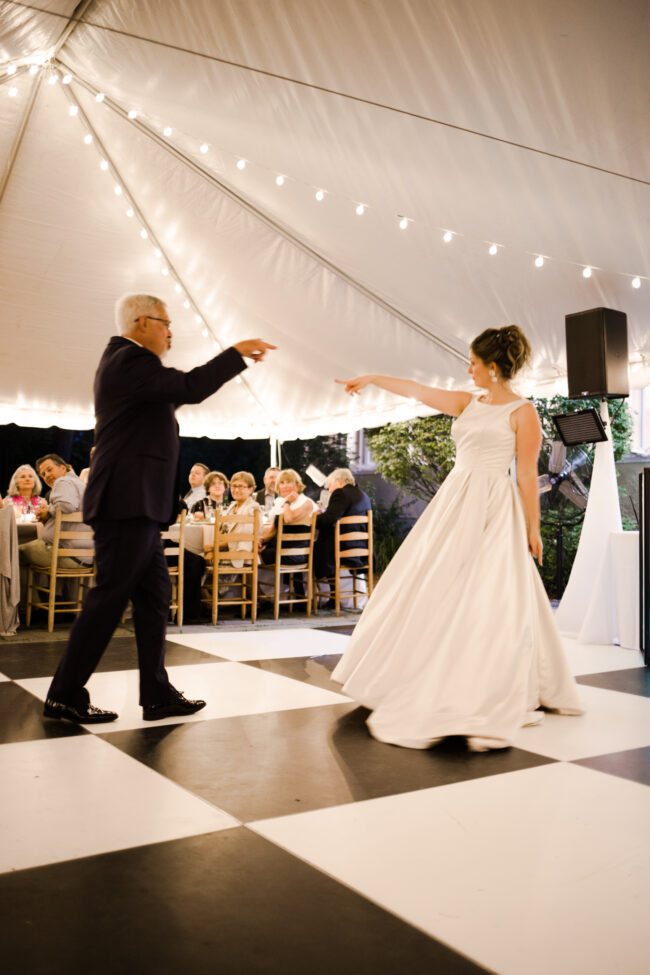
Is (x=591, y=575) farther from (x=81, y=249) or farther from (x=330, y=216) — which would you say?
(x=81, y=249)

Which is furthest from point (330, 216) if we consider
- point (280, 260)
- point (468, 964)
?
point (468, 964)

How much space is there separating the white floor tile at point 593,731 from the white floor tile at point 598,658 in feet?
2.68

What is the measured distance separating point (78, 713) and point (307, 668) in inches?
63.1

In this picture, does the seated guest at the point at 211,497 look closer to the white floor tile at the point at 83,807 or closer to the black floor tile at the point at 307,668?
the black floor tile at the point at 307,668

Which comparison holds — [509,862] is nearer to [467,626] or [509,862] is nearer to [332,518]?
[467,626]

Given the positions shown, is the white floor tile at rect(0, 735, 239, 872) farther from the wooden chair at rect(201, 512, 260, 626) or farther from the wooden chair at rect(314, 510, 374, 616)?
the wooden chair at rect(314, 510, 374, 616)

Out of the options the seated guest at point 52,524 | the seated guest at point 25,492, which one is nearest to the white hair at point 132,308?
the seated guest at point 52,524

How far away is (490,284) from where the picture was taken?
5750 millimetres

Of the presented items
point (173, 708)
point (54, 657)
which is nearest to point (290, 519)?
point (54, 657)

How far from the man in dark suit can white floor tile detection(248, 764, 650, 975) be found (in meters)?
1.17

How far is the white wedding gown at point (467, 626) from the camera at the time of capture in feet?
9.34

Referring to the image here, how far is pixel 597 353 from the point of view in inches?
218

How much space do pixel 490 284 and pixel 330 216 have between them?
4.06 ft

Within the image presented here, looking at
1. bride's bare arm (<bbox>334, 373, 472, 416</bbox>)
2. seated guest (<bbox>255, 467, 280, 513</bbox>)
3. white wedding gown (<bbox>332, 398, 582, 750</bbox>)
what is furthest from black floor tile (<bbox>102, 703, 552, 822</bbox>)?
seated guest (<bbox>255, 467, 280, 513</bbox>)
